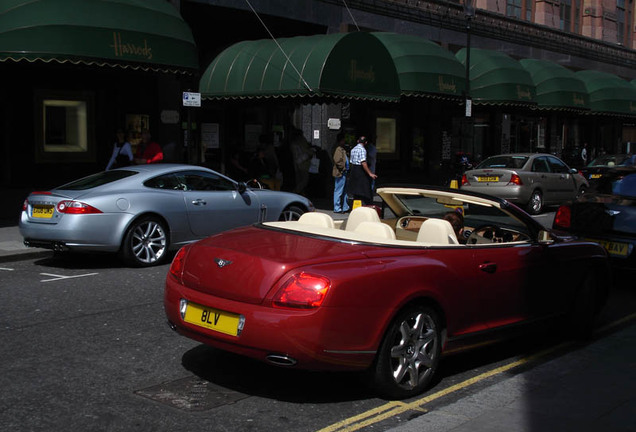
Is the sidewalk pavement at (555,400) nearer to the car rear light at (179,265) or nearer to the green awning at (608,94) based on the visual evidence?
the car rear light at (179,265)

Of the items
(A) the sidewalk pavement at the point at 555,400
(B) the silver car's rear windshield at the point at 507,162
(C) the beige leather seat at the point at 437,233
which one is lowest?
(A) the sidewalk pavement at the point at 555,400

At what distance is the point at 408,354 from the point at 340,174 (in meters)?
13.2

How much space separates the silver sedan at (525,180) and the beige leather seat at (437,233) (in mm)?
13505

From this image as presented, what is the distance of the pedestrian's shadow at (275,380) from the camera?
5.02 m

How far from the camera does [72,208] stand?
31.7 ft

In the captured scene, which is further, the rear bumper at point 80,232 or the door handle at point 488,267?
the rear bumper at point 80,232

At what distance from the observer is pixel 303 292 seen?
4504 millimetres

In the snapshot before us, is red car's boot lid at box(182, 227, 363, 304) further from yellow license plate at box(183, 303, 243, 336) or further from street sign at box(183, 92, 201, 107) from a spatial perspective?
street sign at box(183, 92, 201, 107)

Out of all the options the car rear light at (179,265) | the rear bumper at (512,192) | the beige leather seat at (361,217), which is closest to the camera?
the car rear light at (179,265)

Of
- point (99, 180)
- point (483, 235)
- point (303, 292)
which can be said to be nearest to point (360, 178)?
point (99, 180)

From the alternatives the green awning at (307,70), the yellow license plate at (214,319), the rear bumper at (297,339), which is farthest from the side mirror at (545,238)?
the green awning at (307,70)

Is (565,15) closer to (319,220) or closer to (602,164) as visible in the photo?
(602,164)

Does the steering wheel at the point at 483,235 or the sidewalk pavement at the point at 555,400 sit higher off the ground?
the steering wheel at the point at 483,235

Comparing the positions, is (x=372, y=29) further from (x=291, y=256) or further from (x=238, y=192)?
(x=291, y=256)
